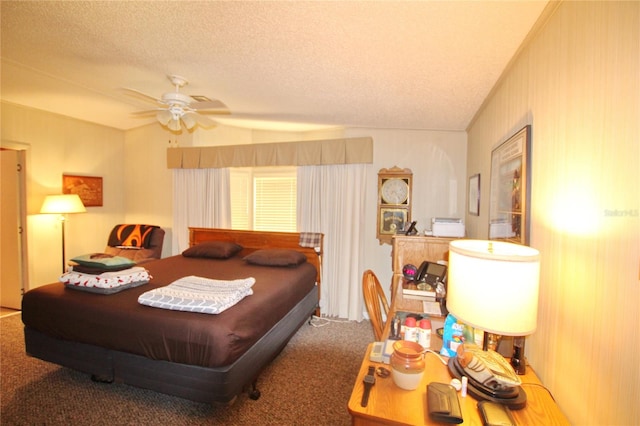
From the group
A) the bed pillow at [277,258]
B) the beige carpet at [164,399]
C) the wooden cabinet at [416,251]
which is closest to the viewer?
the beige carpet at [164,399]

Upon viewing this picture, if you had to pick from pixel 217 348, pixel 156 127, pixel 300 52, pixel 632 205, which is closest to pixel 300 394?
pixel 217 348

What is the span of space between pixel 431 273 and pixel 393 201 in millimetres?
1310

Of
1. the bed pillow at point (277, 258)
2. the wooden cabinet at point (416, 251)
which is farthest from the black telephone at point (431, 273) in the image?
the bed pillow at point (277, 258)

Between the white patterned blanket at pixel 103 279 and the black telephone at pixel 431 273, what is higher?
the black telephone at pixel 431 273

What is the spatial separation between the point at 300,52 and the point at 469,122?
82.9 inches

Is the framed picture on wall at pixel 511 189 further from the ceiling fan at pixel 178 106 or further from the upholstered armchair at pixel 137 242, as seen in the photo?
the upholstered armchair at pixel 137 242

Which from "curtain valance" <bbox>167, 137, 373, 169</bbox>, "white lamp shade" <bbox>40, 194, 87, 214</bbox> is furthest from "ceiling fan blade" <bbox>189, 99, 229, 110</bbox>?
"white lamp shade" <bbox>40, 194, 87, 214</bbox>

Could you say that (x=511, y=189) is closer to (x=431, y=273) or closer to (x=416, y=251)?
(x=431, y=273)

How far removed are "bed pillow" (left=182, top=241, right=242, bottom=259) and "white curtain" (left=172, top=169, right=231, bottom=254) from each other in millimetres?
574

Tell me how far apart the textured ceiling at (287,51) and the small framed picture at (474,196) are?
2.20ft

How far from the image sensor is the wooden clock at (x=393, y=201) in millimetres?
3477

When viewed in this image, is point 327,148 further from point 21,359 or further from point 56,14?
point 21,359

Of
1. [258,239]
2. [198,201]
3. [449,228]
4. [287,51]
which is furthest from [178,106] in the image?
[449,228]

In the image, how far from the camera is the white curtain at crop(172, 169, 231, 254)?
4219 mm
